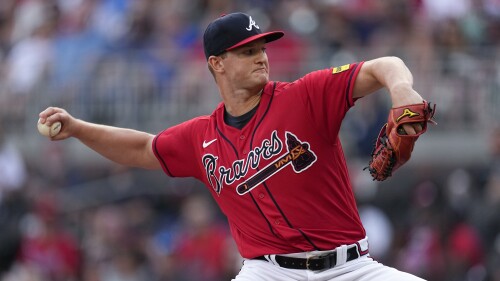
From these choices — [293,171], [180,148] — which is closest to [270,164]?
[293,171]

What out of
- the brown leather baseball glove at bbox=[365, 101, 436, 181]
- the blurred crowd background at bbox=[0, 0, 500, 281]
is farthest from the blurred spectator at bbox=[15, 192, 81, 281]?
the brown leather baseball glove at bbox=[365, 101, 436, 181]

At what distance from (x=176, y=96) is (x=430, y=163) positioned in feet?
10.2

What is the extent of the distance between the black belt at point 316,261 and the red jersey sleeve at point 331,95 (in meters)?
0.64

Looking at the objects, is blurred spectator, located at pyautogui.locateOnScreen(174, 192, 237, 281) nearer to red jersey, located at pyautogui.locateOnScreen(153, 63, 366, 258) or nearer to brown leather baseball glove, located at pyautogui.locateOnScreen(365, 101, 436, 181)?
red jersey, located at pyautogui.locateOnScreen(153, 63, 366, 258)

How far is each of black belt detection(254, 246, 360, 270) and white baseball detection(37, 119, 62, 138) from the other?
1562mm

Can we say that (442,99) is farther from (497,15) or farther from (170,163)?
(170,163)

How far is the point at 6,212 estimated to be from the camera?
12711mm

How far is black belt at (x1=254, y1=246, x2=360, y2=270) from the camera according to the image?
6012mm

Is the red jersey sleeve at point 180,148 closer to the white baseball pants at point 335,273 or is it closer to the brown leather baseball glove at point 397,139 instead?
the white baseball pants at point 335,273

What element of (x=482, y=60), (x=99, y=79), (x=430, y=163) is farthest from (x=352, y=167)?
(x=99, y=79)

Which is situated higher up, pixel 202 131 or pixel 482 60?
pixel 202 131

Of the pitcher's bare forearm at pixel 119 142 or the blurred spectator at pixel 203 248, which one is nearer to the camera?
the pitcher's bare forearm at pixel 119 142

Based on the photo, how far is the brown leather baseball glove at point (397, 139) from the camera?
5.18m

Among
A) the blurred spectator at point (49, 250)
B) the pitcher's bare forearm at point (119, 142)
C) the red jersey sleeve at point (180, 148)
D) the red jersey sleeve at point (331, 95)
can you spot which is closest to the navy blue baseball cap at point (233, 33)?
the red jersey sleeve at point (331, 95)
